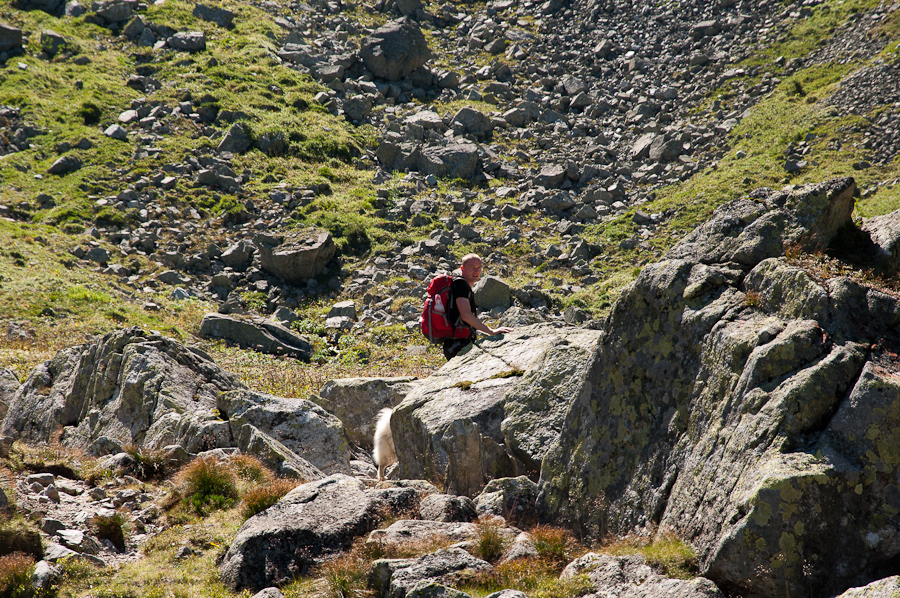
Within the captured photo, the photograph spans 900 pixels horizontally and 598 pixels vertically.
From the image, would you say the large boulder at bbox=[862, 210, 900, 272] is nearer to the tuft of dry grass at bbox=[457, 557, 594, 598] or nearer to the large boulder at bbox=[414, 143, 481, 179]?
the tuft of dry grass at bbox=[457, 557, 594, 598]

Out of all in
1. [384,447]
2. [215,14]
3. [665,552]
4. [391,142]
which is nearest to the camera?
[665,552]

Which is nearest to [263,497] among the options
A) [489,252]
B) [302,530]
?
[302,530]

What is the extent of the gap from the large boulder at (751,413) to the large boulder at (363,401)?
704cm

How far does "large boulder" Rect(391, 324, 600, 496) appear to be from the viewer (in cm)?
898

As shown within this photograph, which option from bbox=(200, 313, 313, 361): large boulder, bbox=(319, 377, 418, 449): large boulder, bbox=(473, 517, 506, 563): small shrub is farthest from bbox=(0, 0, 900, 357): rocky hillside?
bbox=(473, 517, 506, 563): small shrub

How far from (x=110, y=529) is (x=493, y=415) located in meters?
5.34

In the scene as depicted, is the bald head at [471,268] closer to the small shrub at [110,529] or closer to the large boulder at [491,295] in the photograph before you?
the small shrub at [110,529]

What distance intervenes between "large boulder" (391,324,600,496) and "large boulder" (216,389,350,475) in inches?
54.6

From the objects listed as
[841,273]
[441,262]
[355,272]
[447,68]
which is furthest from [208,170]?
[841,273]

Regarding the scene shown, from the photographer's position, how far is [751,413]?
5.57m

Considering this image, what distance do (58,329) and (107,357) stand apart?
1276cm

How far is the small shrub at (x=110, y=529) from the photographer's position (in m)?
8.02

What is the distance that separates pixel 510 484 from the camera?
26.3 feet

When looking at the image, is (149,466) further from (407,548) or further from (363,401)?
(407,548)
